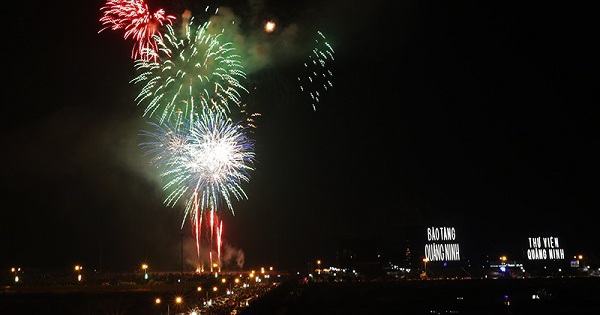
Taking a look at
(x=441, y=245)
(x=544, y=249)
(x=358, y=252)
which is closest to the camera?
(x=441, y=245)

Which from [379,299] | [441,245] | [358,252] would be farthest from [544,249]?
[379,299]

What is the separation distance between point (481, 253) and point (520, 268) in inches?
565

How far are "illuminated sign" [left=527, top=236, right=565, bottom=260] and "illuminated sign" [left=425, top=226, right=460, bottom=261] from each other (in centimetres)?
1559

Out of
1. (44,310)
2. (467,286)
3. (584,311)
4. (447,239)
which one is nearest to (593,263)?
(447,239)

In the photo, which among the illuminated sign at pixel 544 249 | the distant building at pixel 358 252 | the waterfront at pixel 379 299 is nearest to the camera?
the waterfront at pixel 379 299

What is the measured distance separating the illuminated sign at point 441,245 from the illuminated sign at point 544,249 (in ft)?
51.1

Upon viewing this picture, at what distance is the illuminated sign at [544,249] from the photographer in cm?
11988

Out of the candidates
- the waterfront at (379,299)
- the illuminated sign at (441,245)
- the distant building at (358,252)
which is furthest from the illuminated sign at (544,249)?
the waterfront at (379,299)

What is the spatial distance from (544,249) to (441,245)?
22.0 meters

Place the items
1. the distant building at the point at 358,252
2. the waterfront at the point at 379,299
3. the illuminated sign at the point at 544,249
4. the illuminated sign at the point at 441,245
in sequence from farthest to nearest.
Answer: the distant building at the point at 358,252 → the illuminated sign at the point at 544,249 → the illuminated sign at the point at 441,245 → the waterfront at the point at 379,299

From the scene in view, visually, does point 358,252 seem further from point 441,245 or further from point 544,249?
point 544,249

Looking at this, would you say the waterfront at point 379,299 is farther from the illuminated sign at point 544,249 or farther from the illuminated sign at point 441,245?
the illuminated sign at point 544,249

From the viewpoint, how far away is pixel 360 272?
369 ft

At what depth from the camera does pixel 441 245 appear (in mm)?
118250
